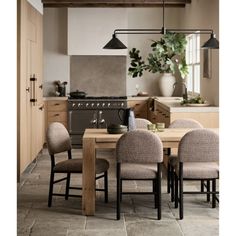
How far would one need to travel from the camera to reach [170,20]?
33.3 ft

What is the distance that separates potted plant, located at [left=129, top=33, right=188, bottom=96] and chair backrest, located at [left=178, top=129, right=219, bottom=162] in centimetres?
465

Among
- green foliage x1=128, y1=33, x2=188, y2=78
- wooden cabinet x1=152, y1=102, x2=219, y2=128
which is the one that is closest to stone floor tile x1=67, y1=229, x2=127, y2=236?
wooden cabinet x1=152, y1=102, x2=219, y2=128

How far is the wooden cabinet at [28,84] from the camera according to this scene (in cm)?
606

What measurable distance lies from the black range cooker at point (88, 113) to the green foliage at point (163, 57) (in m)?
0.82

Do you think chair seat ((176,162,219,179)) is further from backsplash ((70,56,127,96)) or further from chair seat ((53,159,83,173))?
backsplash ((70,56,127,96))

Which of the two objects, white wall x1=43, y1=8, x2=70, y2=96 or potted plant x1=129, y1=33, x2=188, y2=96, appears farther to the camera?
white wall x1=43, y1=8, x2=70, y2=96

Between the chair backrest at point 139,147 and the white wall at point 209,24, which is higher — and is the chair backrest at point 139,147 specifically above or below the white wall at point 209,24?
below

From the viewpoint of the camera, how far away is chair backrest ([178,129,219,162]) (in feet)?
14.0

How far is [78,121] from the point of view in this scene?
940cm

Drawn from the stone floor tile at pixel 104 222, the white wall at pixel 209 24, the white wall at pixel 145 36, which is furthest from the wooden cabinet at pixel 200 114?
the white wall at pixel 145 36

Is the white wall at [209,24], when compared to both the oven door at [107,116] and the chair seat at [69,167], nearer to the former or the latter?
the oven door at [107,116]

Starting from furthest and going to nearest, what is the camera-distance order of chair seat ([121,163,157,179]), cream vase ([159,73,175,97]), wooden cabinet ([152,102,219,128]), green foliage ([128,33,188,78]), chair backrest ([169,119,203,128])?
cream vase ([159,73,175,97])
green foliage ([128,33,188,78])
wooden cabinet ([152,102,219,128])
chair backrest ([169,119,203,128])
chair seat ([121,163,157,179])
